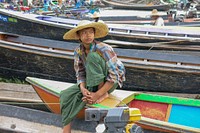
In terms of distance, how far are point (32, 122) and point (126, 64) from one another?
2.62m

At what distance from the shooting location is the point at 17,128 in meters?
4.12

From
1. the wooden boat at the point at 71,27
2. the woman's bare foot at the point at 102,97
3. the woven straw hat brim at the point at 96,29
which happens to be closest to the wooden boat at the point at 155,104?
the woman's bare foot at the point at 102,97

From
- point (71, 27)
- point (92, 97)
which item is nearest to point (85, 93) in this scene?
point (92, 97)

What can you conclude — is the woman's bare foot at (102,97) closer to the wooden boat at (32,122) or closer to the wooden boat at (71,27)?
the wooden boat at (32,122)

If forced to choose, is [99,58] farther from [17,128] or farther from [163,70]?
[163,70]

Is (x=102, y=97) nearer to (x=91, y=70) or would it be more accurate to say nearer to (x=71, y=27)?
(x=91, y=70)

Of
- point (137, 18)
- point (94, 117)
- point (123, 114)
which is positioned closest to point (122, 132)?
point (123, 114)

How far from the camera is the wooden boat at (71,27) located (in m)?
7.50

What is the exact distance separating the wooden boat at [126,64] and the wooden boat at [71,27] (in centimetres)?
85

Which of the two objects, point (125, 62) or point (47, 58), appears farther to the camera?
point (47, 58)

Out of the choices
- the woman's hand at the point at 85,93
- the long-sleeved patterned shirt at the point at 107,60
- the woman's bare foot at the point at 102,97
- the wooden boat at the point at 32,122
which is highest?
the long-sleeved patterned shirt at the point at 107,60

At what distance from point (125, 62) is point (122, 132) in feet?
14.4

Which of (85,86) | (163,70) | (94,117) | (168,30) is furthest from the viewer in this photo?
(168,30)

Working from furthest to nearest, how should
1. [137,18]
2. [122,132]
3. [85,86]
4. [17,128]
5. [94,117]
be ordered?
[137,18], [17,128], [85,86], [94,117], [122,132]
